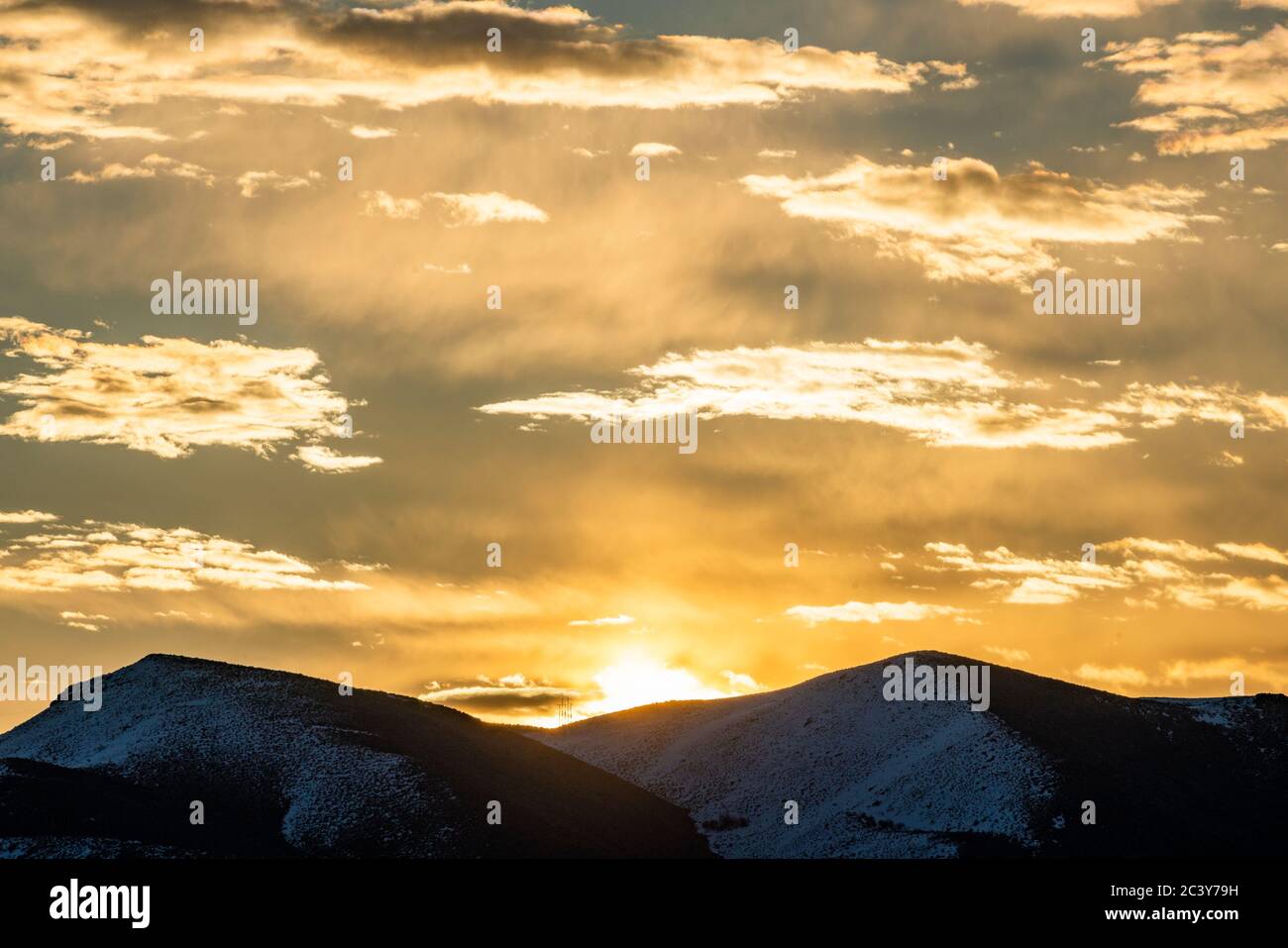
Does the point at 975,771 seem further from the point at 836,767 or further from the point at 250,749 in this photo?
the point at 250,749

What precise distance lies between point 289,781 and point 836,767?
145 feet

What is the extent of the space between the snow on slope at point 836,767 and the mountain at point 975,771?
0.17m

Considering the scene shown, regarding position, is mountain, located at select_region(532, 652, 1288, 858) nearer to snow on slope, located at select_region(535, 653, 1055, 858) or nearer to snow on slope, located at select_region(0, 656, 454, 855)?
snow on slope, located at select_region(535, 653, 1055, 858)

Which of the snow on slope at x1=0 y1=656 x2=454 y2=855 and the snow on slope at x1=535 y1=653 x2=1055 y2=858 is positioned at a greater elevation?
the snow on slope at x1=0 y1=656 x2=454 y2=855

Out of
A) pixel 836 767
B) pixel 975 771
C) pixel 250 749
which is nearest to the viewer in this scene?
pixel 250 749

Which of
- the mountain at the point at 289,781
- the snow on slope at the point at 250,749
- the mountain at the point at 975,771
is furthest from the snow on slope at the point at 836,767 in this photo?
the snow on slope at the point at 250,749

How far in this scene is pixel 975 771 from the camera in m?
114

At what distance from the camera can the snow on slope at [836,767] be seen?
109375mm

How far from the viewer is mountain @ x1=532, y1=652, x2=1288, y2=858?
106875 mm

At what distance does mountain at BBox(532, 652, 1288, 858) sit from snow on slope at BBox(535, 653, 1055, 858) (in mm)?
173

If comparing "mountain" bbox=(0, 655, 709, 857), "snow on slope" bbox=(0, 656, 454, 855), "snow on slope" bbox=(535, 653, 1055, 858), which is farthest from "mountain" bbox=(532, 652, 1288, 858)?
"snow on slope" bbox=(0, 656, 454, 855)

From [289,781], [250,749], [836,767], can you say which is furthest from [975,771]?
[250,749]

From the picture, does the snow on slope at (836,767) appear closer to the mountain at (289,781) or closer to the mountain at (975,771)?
the mountain at (975,771)
